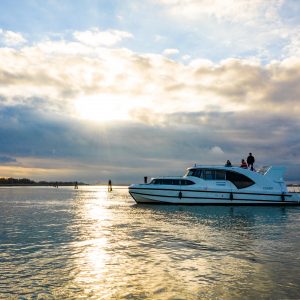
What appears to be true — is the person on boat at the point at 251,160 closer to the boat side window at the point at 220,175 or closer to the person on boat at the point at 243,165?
the person on boat at the point at 243,165

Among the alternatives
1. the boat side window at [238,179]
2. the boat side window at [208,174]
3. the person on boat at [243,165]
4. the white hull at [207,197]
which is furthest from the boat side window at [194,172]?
the person on boat at [243,165]

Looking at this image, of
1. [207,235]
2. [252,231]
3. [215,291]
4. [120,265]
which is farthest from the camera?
[252,231]

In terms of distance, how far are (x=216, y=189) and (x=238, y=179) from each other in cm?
262

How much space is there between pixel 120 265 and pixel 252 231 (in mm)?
9968

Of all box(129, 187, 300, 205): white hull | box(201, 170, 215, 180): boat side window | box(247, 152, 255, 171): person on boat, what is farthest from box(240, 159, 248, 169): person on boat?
box(201, 170, 215, 180): boat side window

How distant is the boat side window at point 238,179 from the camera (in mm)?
36906

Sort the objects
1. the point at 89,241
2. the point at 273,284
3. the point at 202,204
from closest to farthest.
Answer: the point at 273,284 < the point at 89,241 < the point at 202,204

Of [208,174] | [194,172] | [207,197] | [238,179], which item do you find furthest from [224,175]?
[194,172]

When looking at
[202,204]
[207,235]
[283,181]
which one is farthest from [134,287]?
[283,181]

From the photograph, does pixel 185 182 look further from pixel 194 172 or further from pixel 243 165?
pixel 243 165

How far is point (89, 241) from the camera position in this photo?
14516mm

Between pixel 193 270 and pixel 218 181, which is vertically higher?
pixel 218 181

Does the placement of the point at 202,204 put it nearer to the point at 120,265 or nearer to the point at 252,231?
the point at 252,231

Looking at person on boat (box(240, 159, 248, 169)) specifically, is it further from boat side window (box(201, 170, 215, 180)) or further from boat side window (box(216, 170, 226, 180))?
boat side window (box(201, 170, 215, 180))
